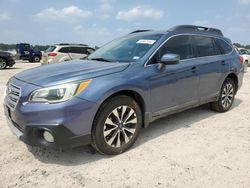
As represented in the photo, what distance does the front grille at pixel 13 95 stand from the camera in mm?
3009

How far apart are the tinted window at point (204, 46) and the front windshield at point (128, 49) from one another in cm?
91

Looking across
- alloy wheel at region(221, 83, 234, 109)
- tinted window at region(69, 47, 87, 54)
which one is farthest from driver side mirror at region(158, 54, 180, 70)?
tinted window at region(69, 47, 87, 54)

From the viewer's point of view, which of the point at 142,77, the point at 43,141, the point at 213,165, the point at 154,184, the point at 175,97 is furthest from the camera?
the point at 175,97

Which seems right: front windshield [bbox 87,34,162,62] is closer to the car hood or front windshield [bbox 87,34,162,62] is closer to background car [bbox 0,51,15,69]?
the car hood

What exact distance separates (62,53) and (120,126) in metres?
10.9

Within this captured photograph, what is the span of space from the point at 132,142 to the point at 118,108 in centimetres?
58

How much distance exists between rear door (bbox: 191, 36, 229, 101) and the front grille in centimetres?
293

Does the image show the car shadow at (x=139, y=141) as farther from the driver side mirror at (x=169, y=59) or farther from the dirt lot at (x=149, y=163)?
the driver side mirror at (x=169, y=59)

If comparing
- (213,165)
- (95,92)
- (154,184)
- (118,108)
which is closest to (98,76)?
(95,92)

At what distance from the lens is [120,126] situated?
3.28 metres

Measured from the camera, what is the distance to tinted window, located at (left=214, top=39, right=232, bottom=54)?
5125 mm

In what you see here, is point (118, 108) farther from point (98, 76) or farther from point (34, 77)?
point (34, 77)

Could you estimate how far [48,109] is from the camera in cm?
274

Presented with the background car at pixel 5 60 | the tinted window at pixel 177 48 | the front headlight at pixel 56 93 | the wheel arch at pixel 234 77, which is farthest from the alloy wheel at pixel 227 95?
the background car at pixel 5 60
